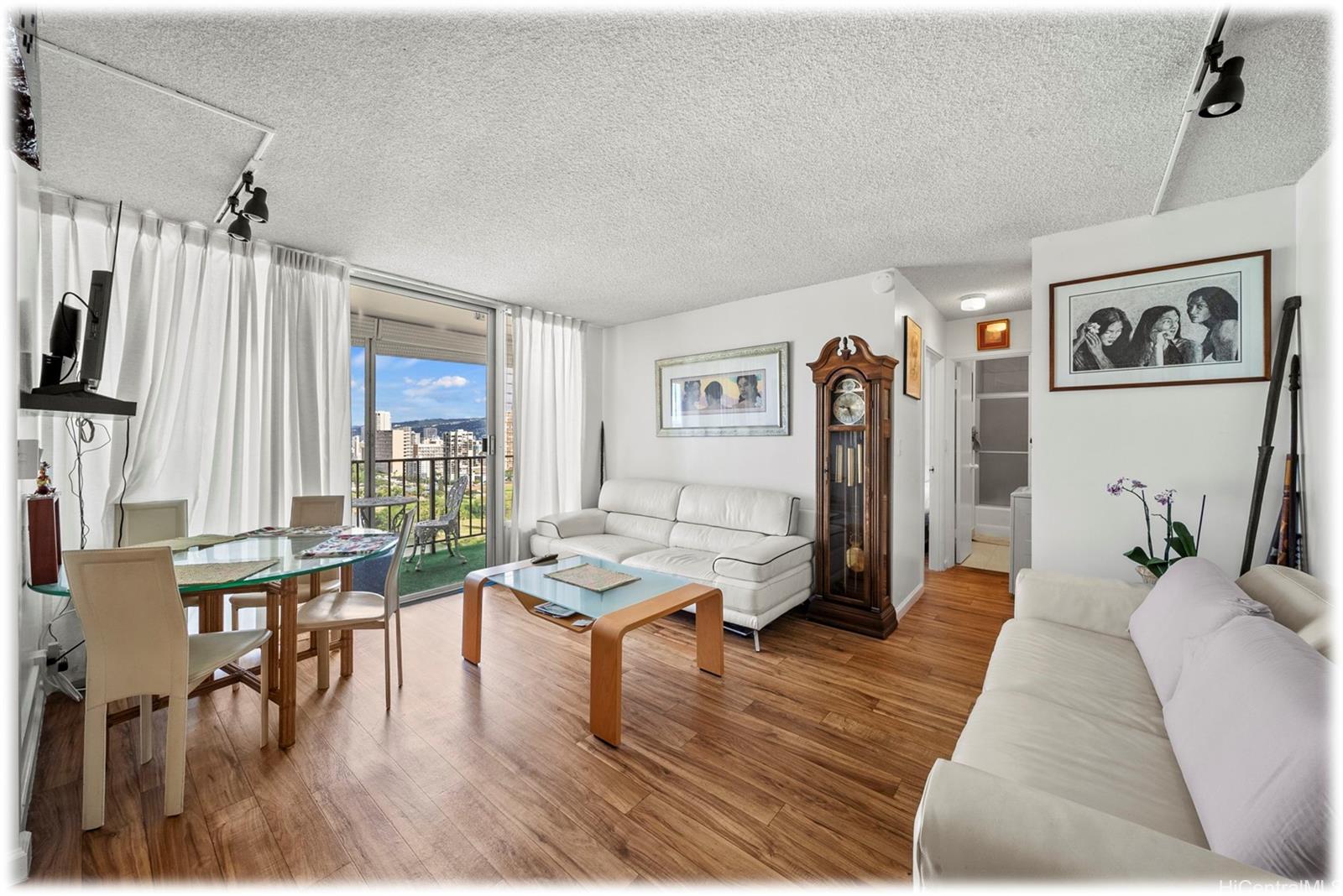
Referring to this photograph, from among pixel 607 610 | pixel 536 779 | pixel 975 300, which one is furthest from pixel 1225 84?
pixel 536 779

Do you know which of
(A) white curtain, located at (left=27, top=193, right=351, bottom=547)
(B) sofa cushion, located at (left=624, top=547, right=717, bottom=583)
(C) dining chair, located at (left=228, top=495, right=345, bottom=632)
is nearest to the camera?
(A) white curtain, located at (left=27, top=193, right=351, bottom=547)

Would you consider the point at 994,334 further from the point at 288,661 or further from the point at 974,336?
the point at 288,661

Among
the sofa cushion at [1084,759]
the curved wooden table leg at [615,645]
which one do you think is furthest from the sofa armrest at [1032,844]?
the curved wooden table leg at [615,645]

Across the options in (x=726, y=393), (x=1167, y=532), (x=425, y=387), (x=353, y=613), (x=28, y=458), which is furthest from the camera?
(x=425, y=387)

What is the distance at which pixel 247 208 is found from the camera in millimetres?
2131

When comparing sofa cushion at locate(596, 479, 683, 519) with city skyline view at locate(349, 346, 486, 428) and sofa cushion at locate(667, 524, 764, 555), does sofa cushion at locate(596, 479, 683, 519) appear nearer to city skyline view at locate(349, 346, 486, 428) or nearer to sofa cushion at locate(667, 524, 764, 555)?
sofa cushion at locate(667, 524, 764, 555)

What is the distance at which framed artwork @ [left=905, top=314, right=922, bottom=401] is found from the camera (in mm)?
3652

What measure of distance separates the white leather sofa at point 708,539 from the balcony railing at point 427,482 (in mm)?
1009

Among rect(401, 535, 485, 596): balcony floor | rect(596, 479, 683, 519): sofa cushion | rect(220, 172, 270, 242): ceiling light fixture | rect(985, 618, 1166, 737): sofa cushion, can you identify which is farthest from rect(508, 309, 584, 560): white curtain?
rect(985, 618, 1166, 737): sofa cushion

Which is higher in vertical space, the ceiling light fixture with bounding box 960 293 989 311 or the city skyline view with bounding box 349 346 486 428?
the ceiling light fixture with bounding box 960 293 989 311

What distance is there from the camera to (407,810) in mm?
1723

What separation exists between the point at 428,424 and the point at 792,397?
3421 millimetres

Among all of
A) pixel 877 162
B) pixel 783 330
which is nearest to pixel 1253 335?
pixel 877 162

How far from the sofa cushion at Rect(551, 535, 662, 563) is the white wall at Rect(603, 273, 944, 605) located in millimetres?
772
